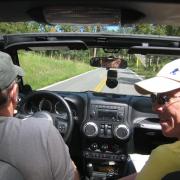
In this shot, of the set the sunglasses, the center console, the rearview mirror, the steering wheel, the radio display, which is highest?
the sunglasses

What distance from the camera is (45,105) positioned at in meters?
4.90

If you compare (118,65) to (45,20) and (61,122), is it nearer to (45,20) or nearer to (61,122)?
(61,122)

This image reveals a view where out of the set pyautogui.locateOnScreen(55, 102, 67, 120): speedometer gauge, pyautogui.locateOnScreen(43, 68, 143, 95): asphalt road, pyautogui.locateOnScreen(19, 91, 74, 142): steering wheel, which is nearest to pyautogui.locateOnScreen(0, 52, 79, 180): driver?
pyautogui.locateOnScreen(19, 91, 74, 142): steering wheel

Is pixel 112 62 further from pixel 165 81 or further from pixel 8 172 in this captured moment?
pixel 8 172

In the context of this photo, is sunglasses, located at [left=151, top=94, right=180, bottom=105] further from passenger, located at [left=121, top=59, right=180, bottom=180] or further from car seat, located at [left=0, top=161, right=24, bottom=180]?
car seat, located at [left=0, top=161, right=24, bottom=180]

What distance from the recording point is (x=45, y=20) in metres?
3.83

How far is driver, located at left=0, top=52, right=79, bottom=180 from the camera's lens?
2627 mm

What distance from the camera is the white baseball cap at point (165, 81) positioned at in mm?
2771

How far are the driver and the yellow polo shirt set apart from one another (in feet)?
1.59

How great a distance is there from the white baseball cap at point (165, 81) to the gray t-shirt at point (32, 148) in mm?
607

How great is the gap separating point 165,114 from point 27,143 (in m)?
0.83

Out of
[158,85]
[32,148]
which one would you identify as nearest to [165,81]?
[158,85]

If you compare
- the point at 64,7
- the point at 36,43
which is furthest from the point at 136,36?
the point at 64,7

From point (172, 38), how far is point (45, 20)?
115 cm
